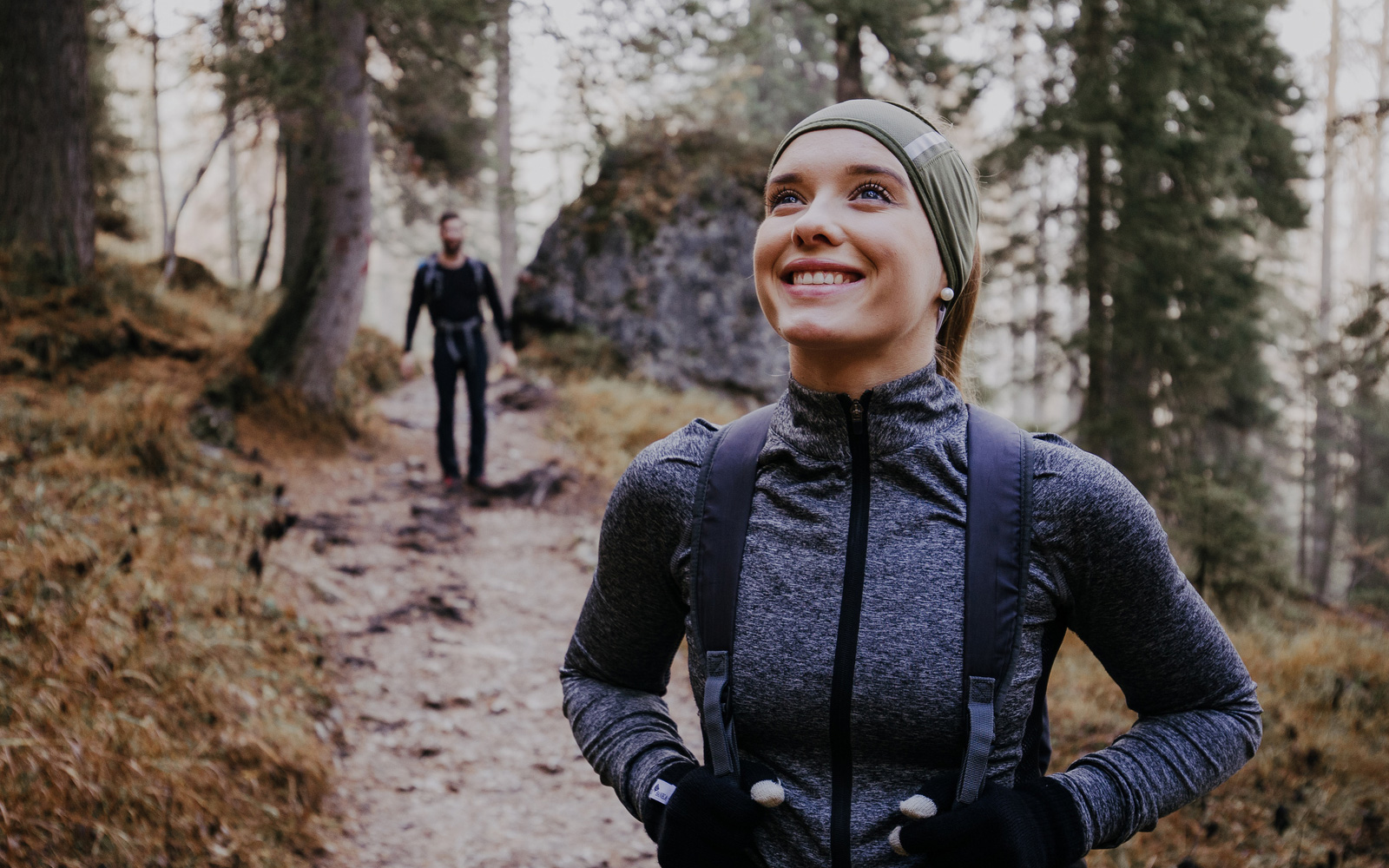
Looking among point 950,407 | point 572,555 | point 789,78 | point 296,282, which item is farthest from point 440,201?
point 950,407

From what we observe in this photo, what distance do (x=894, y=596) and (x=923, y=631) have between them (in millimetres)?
69

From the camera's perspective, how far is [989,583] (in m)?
1.42

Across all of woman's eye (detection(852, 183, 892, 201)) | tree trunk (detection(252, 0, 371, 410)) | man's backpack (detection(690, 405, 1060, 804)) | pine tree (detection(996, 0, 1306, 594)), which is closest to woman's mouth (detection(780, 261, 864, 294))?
woman's eye (detection(852, 183, 892, 201))

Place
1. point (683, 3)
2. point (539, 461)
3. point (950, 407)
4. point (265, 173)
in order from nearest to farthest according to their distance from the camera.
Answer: point (950, 407) < point (683, 3) < point (539, 461) < point (265, 173)

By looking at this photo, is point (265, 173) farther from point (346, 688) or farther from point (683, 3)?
point (346, 688)

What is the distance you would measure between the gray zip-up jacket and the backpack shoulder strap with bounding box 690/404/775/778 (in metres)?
0.02

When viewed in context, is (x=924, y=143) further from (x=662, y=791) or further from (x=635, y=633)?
(x=662, y=791)

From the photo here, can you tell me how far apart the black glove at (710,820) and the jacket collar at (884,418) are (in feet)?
Answer: 1.85

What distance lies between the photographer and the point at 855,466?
1.58 meters

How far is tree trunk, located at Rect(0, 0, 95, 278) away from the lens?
814 centimetres

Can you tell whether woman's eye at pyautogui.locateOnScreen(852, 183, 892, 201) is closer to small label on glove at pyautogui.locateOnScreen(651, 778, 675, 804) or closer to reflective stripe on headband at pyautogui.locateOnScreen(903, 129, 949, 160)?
reflective stripe on headband at pyautogui.locateOnScreen(903, 129, 949, 160)

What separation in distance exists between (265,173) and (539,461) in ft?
90.9

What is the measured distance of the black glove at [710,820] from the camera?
145 centimetres

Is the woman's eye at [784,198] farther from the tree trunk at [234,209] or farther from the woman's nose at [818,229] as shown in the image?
the tree trunk at [234,209]
